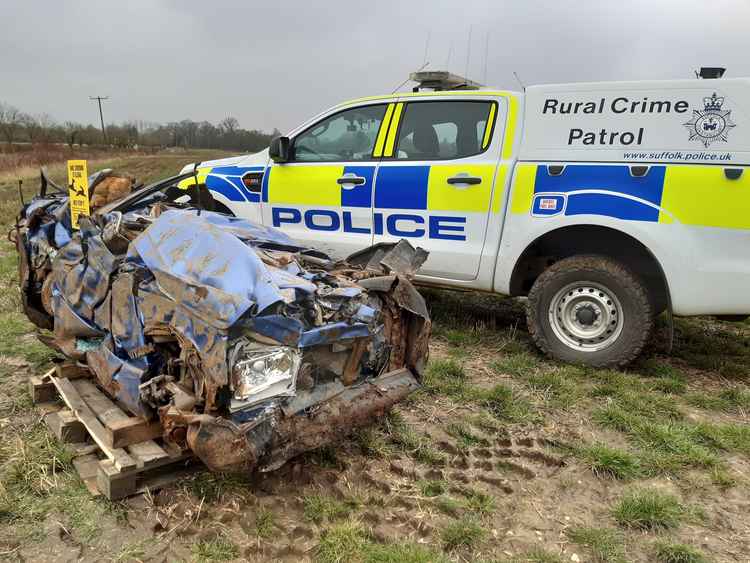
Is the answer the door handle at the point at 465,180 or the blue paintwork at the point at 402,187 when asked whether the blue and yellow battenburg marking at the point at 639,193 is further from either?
the blue paintwork at the point at 402,187

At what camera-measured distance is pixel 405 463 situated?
2.85 m

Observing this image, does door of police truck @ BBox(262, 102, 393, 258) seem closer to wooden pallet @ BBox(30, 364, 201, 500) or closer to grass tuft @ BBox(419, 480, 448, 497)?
wooden pallet @ BBox(30, 364, 201, 500)

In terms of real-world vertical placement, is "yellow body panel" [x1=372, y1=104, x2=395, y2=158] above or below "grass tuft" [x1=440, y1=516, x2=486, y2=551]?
above

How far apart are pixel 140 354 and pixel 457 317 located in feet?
10.8

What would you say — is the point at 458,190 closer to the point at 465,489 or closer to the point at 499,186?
the point at 499,186

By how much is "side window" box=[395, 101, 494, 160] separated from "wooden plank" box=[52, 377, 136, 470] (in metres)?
2.90

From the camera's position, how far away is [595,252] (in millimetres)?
4125

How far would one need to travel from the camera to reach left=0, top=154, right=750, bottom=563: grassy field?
2.24 meters

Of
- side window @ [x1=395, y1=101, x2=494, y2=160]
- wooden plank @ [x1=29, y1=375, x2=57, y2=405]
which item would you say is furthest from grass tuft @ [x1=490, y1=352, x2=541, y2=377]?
wooden plank @ [x1=29, y1=375, x2=57, y2=405]

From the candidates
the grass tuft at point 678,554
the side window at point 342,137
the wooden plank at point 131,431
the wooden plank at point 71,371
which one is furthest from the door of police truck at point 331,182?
the grass tuft at point 678,554

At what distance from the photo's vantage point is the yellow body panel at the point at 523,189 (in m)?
4.02

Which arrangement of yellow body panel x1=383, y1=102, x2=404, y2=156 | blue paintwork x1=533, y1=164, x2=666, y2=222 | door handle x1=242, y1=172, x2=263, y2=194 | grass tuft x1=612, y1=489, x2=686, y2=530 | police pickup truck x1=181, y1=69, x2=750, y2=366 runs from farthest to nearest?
door handle x1=242, y1=172, x2=263, y2=194 < yellow body panel x1=383, y1=102, x2=404, y2=156 < blue paintwork x1=533, y1=164, x2=666, y2=222 < police pickup truck x1=181, y1=69, x2=750, y2=366 < grass tuft x1=612, y1=489, x2=686, y2=530

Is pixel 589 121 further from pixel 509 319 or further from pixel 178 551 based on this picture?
pixel 178 551

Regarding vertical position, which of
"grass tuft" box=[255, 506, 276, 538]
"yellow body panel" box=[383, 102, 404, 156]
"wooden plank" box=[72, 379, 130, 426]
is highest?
"yellow body panel" box=[383, 102, 404, 156]
